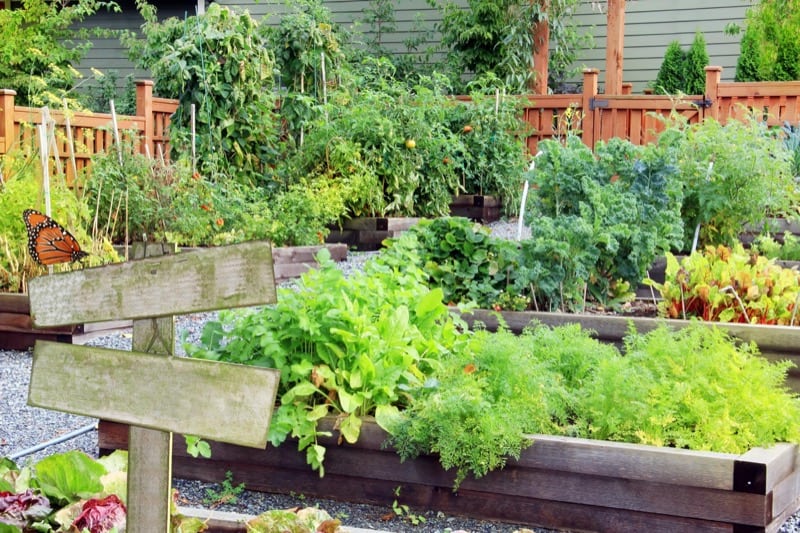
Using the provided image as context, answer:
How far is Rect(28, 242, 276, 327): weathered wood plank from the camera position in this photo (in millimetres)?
1854

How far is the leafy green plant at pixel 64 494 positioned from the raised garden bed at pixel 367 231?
6.90 m

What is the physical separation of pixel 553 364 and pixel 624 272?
1.65m

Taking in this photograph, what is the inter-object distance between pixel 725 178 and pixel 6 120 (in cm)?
644

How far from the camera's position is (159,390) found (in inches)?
75.6

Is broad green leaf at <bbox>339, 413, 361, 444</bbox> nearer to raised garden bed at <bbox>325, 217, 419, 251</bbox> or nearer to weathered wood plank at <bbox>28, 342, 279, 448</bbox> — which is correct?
weathered wood plank at <bbox>28, 342, 279, 448</bbox>

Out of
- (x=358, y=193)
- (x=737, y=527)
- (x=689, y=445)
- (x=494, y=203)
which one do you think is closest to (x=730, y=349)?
(x=689, y=445)

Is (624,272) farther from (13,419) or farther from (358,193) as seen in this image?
(358,193)

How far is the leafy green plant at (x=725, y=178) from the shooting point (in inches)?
252

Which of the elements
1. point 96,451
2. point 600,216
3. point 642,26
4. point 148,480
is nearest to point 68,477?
point 148,480

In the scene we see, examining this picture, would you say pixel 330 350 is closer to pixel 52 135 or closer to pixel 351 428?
pixel 351 428

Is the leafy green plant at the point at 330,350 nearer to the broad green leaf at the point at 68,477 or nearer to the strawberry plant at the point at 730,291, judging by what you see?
the broad green leaf at the point at 68,477

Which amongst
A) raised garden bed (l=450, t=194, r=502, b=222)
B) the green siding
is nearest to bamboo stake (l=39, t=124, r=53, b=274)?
raised garden bed (l=450, t=194, r=502, b=222)

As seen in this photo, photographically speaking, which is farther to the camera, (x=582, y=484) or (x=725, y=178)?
(x=725, y=178)

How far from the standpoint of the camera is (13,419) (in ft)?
16.8
